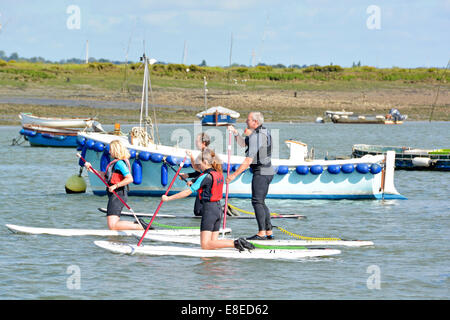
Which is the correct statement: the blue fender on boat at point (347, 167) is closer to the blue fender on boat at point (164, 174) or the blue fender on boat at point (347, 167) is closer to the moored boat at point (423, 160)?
the blue fender on boat at point (164, 174)

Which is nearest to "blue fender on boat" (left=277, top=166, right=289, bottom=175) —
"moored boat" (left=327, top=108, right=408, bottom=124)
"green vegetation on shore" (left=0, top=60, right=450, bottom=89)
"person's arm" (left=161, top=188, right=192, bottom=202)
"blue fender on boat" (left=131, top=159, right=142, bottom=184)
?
"blue fender on boat" (left=131, top=159, right=142, bottom=184)

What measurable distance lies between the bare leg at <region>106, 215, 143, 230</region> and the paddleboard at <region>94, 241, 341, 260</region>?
508 mm

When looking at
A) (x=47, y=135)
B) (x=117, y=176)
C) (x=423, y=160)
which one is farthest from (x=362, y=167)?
(x=47, y=135)

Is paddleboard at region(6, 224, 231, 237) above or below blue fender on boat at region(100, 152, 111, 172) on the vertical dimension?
below

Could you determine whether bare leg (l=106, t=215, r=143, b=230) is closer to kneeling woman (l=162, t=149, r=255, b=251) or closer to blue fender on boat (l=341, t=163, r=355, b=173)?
kneeling woman (l=162, t=149, r=255, b=251)

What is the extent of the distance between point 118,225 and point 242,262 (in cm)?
249

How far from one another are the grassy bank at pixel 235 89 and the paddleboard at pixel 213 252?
36975mm

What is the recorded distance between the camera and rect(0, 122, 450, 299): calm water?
10703 mm

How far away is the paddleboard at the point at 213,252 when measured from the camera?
1230 cm

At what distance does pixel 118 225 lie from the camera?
13.4 m

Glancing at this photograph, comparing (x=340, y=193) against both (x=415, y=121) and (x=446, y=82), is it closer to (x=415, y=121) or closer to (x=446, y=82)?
(x=415, y=121)

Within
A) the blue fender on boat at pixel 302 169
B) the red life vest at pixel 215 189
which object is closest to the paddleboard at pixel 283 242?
the red life vest at pixel 215 189

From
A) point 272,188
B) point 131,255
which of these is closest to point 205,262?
point 131,255
